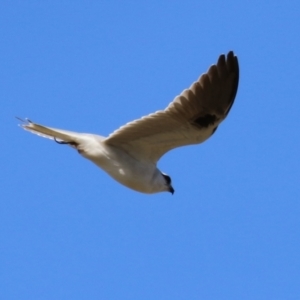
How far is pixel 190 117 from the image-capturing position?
11.5 meters

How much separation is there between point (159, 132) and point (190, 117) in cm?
34

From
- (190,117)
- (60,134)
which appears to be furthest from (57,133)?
(190,117)

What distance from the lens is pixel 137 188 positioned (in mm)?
11938

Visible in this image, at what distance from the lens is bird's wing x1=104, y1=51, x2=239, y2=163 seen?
37.4 feet

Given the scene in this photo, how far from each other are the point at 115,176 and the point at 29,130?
4.77 ft

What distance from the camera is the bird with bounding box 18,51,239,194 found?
11422 mm

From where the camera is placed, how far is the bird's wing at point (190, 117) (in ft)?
37.4

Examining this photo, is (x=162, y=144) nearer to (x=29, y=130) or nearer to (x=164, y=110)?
(x=164, y=110)

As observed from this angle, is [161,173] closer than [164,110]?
No

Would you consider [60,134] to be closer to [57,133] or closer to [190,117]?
[57,133]

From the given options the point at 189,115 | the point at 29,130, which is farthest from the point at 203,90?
the point at 29,130

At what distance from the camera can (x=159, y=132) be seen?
11.6 meters

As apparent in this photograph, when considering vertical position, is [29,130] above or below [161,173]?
above

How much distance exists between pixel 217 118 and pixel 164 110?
22.5 inches
